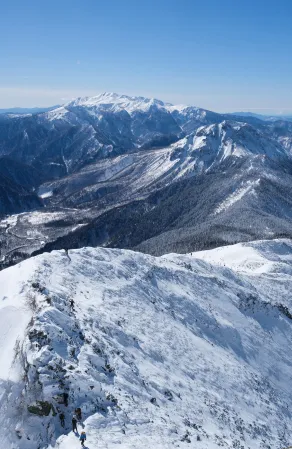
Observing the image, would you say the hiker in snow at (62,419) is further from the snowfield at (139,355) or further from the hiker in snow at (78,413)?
the hiker in snow at (78,413)

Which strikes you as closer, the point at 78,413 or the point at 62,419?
the point at 62,419

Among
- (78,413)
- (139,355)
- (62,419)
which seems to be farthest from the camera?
(139,355)

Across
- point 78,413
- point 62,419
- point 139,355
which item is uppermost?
point 78,413

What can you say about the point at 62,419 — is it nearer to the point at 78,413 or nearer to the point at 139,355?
the point at 78,413

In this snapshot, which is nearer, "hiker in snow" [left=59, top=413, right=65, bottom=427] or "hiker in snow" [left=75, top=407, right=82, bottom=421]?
"hiker in snow" [left=59, top=413, right=65, bottom=427]

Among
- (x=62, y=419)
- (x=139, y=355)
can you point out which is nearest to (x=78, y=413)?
(x=62, y=419)

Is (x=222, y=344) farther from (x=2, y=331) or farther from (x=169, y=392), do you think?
(x=2, y=331)

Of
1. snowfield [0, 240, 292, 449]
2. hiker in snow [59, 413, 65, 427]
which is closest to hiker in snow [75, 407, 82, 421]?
snowfield [0, 240, 292, 449]

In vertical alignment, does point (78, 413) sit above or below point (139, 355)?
above

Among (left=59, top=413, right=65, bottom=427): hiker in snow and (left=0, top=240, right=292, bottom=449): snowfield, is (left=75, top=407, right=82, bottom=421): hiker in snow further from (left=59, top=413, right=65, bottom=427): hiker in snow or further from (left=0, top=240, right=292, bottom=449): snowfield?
(left=59, top=413, right=65, bottom=427): hiker in snow
